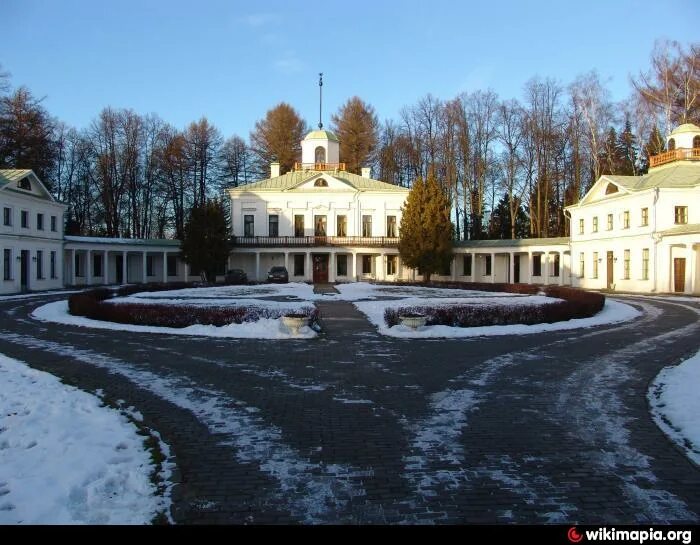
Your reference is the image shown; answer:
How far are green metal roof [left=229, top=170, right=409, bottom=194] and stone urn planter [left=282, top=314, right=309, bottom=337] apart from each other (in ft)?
122

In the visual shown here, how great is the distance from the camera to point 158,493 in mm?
4449

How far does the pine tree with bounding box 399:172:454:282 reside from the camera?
147 feet

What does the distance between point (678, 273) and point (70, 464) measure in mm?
38677

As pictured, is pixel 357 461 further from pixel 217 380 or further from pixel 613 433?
pixel 217 380

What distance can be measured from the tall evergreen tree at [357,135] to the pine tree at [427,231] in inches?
758

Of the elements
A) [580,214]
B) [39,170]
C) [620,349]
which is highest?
[39,170]

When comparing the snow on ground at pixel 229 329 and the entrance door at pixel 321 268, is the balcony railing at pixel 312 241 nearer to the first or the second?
Answer: the entrance door at pixel 321 268

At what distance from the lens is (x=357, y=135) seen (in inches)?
2507

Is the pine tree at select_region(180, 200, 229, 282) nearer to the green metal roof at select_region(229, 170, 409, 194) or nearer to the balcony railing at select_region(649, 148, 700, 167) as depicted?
the green metal roof at select_region(229, 170, 409, 194)

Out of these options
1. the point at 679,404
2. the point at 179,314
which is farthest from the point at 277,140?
the point at 679,404

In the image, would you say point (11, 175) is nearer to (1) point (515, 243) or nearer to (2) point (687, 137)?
(1) point (515, 243)

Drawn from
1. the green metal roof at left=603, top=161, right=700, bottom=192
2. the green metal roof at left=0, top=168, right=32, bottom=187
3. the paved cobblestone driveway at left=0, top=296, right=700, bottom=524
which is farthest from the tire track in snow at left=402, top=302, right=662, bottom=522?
the green metal roof at left=0, top=168, right=32, bottom=187
